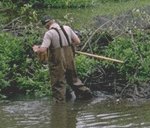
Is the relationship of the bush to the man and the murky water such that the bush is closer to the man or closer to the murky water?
the murky water

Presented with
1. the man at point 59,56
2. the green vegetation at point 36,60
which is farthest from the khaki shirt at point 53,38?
the green vegetation at point 36,60

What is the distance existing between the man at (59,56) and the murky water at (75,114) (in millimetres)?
282

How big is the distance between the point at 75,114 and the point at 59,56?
50.7 inches

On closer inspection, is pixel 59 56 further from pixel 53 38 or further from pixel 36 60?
pixel 36 60

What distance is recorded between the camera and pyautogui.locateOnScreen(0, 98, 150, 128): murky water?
8695 mm

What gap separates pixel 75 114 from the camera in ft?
30.6

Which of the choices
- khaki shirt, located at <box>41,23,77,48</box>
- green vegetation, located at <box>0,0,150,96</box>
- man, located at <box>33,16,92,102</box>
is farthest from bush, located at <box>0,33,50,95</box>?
khaki shirt, located at <box>41,23,77,48</box>

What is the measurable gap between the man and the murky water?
0.28 metres

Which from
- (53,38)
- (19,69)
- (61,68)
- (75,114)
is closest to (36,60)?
(19,69)

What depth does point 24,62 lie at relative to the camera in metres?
11.6

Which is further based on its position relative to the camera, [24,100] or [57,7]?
[57,7]

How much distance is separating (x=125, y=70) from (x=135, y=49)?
0.71 m

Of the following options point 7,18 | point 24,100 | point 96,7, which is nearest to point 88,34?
point 24,100

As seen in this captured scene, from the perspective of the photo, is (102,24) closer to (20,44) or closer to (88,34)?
(88,34)
